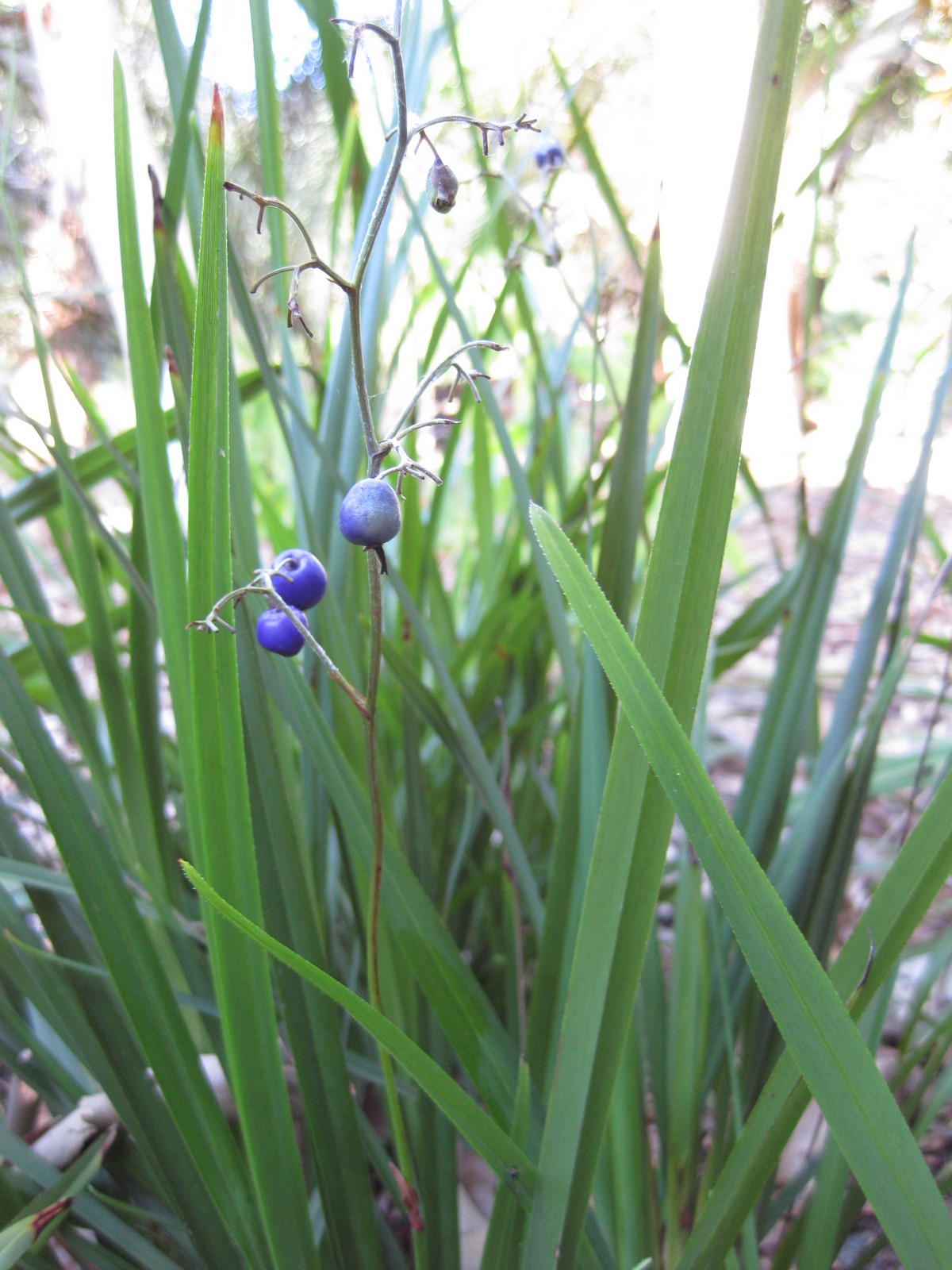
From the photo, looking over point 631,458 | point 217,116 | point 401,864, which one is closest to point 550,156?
point 631,458

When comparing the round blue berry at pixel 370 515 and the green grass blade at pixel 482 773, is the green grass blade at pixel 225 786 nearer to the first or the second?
the round blue berry at pixel 370 515

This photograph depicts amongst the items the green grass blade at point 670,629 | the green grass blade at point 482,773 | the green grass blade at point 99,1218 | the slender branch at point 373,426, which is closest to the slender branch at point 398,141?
the slender branch at point 373,426

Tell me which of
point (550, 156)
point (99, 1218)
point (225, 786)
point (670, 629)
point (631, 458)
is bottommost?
point (99, 1218)

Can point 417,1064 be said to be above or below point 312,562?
below

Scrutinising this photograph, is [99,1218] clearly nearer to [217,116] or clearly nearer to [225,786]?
[225,786]

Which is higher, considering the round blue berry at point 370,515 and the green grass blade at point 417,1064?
the round blue berry at point 370,515

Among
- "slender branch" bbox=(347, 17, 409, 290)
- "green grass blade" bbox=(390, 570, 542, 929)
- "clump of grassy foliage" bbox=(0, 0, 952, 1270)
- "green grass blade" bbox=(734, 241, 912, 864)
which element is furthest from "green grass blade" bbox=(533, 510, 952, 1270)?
Answer: "green grass blade" bbox=(734, 241, 912, 864)

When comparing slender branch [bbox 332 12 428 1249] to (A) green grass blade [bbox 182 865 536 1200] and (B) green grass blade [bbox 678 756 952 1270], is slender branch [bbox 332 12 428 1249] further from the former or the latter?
(B) green grass blade [bbox 678 756 952 1270]
